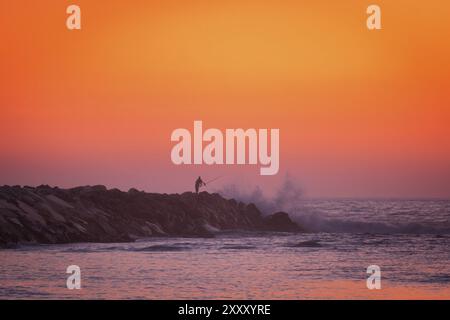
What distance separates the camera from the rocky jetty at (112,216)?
37.2 m

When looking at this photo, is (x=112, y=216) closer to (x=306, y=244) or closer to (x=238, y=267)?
(x=306, y=244)

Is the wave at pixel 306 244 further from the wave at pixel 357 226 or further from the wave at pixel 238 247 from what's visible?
the wave at pixel 357 226

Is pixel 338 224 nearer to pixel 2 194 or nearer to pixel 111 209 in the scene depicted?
pixel 111 209

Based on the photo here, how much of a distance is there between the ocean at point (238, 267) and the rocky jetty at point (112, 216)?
1.14m

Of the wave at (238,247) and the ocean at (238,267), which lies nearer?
the ocean at (238,267)

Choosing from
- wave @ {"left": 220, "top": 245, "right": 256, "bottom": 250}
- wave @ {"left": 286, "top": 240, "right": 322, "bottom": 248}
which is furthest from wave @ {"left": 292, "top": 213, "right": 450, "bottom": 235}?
wave @ {"left": 220, "top": 245, "right": 256, "bottom": 250}

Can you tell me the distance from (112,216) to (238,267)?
11.9 meters

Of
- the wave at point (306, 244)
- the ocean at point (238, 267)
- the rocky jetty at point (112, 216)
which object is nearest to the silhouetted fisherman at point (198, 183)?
the rocky jetty at point (112, 216)

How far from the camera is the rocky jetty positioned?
37.2 meters

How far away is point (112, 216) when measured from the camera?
138 ft

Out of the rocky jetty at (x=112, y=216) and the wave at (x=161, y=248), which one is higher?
the rocky jetty at (x=112, y=216)

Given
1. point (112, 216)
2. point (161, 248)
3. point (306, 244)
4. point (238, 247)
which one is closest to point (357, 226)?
point (306, 244)

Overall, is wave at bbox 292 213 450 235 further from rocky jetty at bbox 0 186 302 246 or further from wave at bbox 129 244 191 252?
wave at bbox 129 244 191 252
